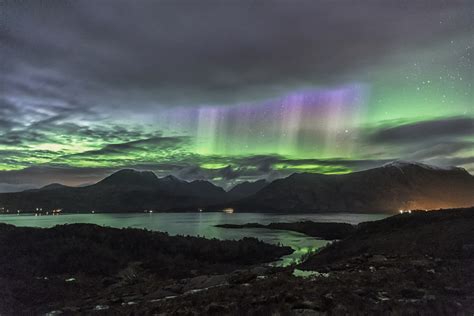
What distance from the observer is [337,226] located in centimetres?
16600

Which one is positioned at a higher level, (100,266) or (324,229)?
(100,266)

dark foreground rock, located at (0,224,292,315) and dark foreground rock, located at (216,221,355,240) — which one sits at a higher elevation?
dark foreground rock, located at (0,224,292,315)

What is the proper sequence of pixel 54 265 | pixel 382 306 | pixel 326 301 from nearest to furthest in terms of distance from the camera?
pixel 382 306 → pixel 326 301 → pixel 54 265

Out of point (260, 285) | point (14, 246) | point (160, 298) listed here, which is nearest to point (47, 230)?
point (14, 246)

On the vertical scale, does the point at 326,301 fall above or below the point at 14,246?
above

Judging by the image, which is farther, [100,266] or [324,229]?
[324,229]

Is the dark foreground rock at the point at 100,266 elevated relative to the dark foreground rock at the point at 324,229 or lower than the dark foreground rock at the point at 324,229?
elevated

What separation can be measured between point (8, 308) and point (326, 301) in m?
21.2

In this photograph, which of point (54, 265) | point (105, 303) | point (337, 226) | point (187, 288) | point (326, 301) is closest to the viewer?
point (326, 301)

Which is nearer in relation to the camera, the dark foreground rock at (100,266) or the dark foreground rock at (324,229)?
the dark foreground rock at (100,266)

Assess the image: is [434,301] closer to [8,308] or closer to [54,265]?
[8,308]

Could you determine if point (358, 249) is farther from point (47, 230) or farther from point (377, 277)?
point (47, 230)

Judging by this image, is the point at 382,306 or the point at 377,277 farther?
the point at 377,277

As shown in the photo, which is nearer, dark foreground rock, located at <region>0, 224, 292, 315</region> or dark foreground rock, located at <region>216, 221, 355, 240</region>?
dark foreground rock, located at <region>0, 224, 292, 315</region>
